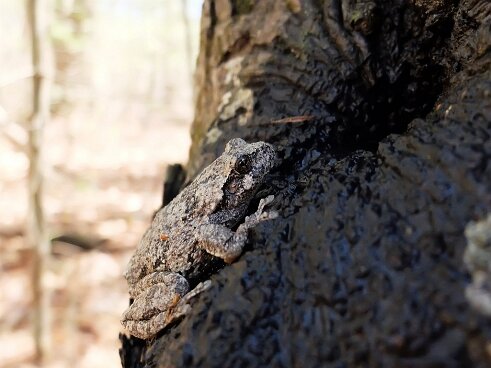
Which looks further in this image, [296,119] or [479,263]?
[296,119]

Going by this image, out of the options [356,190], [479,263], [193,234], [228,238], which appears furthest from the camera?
[193,234]

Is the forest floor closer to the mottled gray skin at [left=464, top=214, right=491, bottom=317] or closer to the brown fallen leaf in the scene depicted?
the brown fallen leaf

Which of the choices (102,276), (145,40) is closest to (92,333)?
(102,276)

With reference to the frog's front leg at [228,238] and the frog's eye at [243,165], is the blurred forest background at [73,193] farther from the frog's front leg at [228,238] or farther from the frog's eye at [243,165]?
the frog's front leg at [228,238]

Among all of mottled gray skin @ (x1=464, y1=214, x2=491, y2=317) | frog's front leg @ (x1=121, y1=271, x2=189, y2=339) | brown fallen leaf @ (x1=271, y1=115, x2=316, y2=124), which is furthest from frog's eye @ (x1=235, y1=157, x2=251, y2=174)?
mottled gray skin @ (x1=464, y1=214, x2=491, y2=317)

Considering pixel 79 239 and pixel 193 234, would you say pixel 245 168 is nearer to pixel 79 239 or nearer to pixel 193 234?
pixel 193 234

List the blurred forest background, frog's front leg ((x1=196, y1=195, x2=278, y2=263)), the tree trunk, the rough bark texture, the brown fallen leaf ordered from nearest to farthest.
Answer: the rough bark texture → frog's front leg ((x1=196, y1=195, x2=278, y2=263)) → the brown fallen leaf → the tree trunk → the blurred forest background

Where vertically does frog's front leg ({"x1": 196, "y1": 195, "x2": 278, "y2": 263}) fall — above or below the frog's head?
below

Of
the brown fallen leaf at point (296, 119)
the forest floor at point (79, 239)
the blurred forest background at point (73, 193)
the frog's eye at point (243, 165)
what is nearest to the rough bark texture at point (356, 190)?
the brown fallen leaf at point (296, 119)

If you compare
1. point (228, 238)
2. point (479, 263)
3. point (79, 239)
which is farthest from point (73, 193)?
point (479, 263)
